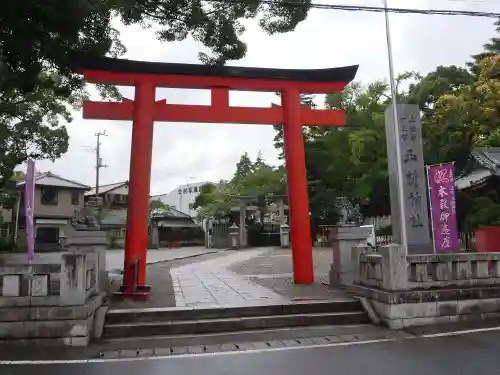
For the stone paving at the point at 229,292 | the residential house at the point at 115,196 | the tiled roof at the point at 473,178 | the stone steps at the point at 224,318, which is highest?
the residential house at the point at 115,196

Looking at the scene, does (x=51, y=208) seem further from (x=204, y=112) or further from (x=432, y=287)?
(x=432, y=287)

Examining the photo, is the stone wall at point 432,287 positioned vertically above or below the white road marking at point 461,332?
above

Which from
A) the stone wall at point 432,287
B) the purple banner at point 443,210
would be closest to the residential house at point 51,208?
the purple banner at point 443,210

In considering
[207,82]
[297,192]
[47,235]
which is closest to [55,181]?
[47,235]

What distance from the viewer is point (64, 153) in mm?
21734

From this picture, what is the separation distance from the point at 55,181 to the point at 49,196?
1.84 metres

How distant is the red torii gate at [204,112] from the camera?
976 cm

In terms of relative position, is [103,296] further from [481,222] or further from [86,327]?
[481,222]

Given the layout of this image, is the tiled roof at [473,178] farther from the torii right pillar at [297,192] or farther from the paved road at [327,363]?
the paved road at [327,363]

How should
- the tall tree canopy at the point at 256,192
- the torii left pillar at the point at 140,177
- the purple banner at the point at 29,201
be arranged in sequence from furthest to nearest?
the tall tree canopy at the point at 256,192, the torii left pillar at the point at 140,177, the purple banner at the point at 29,201

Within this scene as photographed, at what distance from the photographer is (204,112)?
10.5 meters

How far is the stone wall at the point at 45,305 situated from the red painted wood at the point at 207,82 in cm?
498

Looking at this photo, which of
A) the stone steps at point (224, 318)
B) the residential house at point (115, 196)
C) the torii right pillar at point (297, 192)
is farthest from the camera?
the residential house at point (115, 196)

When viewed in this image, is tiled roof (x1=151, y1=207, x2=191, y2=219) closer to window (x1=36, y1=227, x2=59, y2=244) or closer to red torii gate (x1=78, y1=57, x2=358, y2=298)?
window (x1=36, y1=227, x2=59, y2=244)
